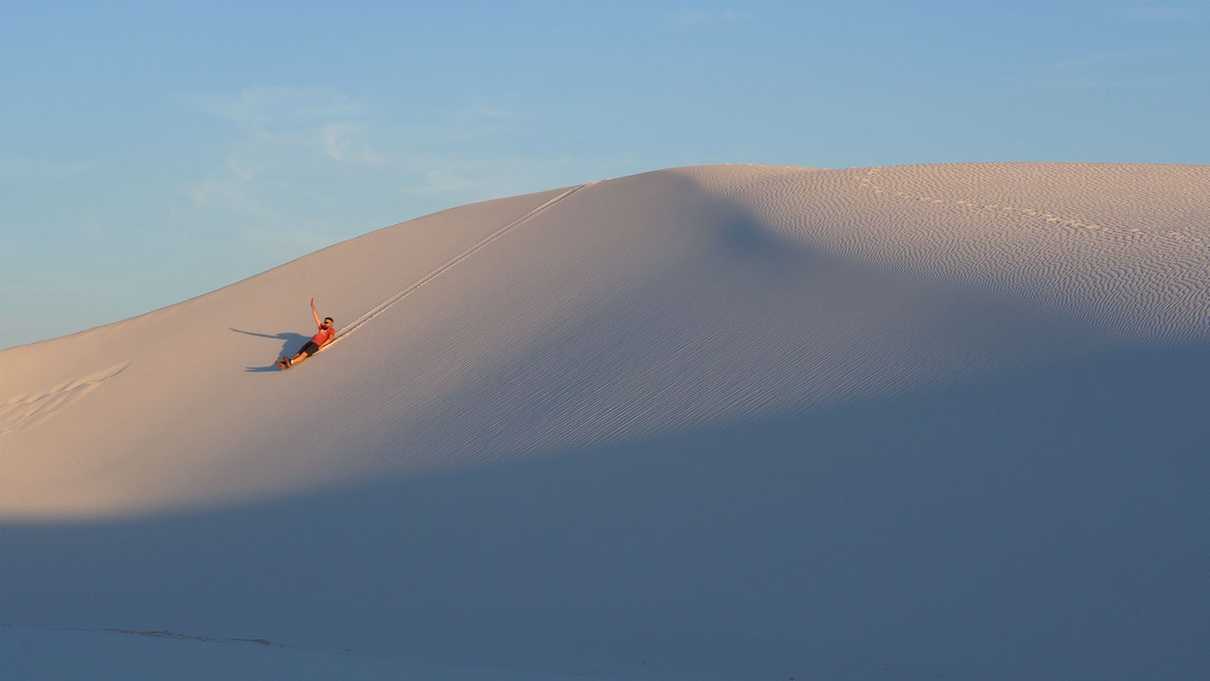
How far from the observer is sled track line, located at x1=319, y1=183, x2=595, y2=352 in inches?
674

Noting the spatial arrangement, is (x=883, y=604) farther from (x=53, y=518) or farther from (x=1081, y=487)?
(x=53, y=518)

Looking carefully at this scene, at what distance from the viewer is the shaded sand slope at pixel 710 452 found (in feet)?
28.7

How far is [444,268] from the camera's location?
60.5 ft

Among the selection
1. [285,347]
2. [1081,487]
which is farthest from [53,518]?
[1081,487]

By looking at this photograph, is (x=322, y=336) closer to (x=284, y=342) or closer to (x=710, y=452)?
(x=284, y=342)

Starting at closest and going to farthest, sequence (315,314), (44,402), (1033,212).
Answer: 1. (1033,212)
2. (315,314)
3. (44,402)

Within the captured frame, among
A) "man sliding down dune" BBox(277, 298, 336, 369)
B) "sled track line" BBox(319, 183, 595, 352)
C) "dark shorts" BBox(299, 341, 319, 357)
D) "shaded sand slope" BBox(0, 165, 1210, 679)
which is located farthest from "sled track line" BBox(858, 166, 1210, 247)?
"dark shorts" BBox(299, 341, 319, 357)

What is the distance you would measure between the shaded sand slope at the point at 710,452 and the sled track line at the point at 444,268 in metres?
0.10

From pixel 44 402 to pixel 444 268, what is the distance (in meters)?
5.45

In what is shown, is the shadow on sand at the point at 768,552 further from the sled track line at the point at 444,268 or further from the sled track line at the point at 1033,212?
the sled track line at the point at 444,268

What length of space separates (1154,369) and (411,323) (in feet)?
29.8

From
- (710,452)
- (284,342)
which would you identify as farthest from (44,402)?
(710,452)

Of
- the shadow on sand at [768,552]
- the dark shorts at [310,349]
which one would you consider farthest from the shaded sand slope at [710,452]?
the dark shorts at [310,349]

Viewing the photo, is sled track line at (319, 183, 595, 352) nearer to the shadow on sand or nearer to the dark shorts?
the dark shorts
